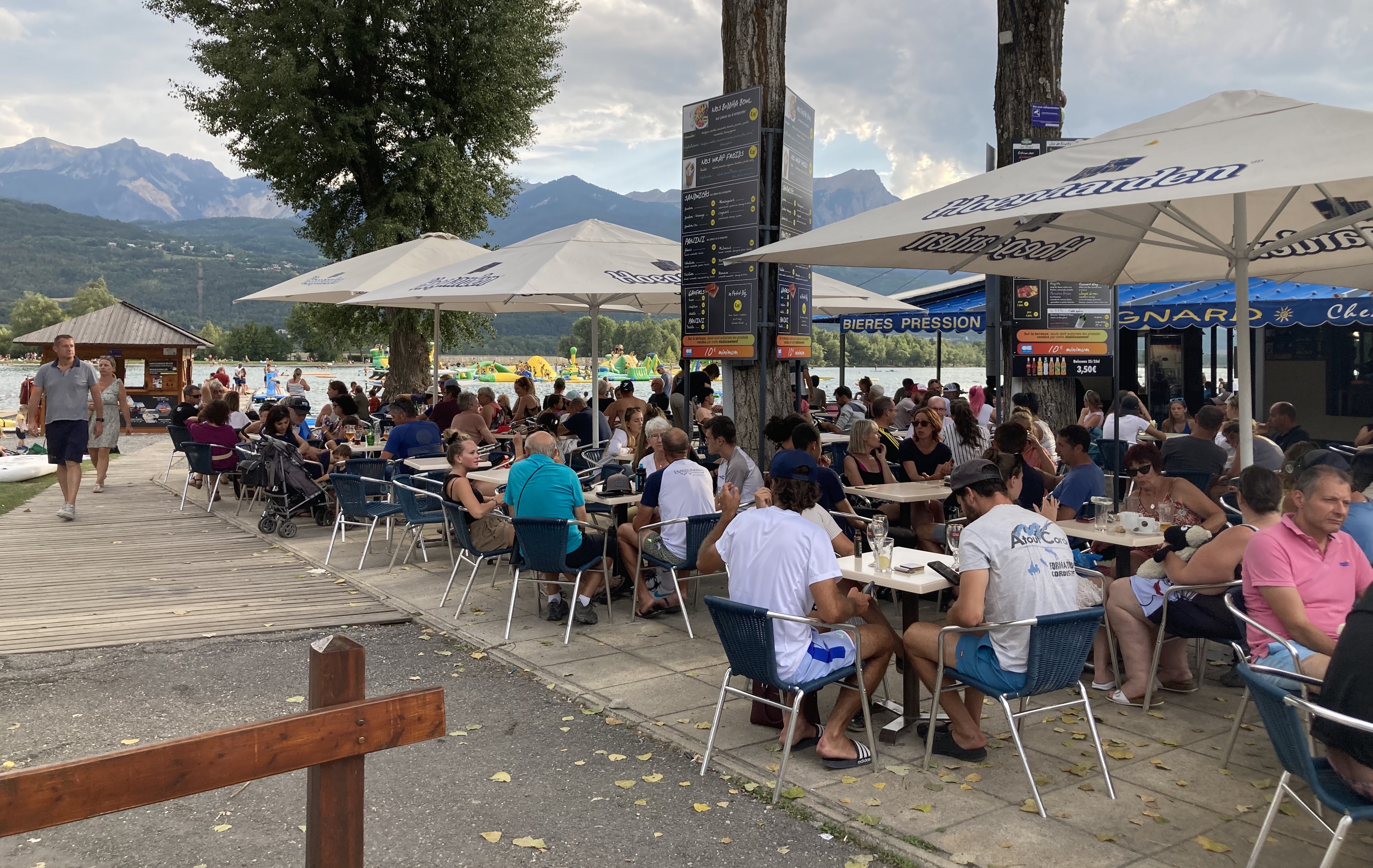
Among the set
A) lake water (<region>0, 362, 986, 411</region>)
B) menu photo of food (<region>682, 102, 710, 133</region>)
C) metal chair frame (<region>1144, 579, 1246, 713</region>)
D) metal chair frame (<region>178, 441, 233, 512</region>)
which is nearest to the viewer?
metal chair frame (<region>1144, 579, 1246, 713</region>)

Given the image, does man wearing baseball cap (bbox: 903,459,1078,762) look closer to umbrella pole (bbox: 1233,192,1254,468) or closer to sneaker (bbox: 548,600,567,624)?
umbrella pole (bbox: 1233,192,1254,468)

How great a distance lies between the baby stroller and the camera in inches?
391

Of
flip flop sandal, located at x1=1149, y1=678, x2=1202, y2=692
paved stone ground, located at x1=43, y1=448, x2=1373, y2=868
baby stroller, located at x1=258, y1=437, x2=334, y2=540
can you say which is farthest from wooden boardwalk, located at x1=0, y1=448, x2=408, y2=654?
flip flop sandal, located at x1=1149, y1=678, x2=1202, y2=692

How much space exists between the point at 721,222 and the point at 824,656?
5.15 m

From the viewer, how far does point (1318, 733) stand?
9.71 feet

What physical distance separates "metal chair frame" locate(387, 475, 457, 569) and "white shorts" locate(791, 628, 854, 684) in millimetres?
3514

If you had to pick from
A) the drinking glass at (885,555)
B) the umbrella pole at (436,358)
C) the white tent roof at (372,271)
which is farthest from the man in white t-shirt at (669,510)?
the umbrella pole at (436,358)

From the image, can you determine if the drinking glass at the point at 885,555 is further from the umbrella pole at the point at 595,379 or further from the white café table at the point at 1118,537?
the umbrella pole at the point at 595,379

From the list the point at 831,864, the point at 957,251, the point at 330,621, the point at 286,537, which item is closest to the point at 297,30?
the point at 286,537

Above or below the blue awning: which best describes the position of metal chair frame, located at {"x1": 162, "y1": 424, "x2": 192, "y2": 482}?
below

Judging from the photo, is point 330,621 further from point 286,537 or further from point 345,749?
point 345,749

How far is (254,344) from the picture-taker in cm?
9994

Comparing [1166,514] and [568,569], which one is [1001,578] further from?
[568,569]

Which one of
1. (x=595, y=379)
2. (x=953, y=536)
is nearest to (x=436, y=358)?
(x=595, y=379)
